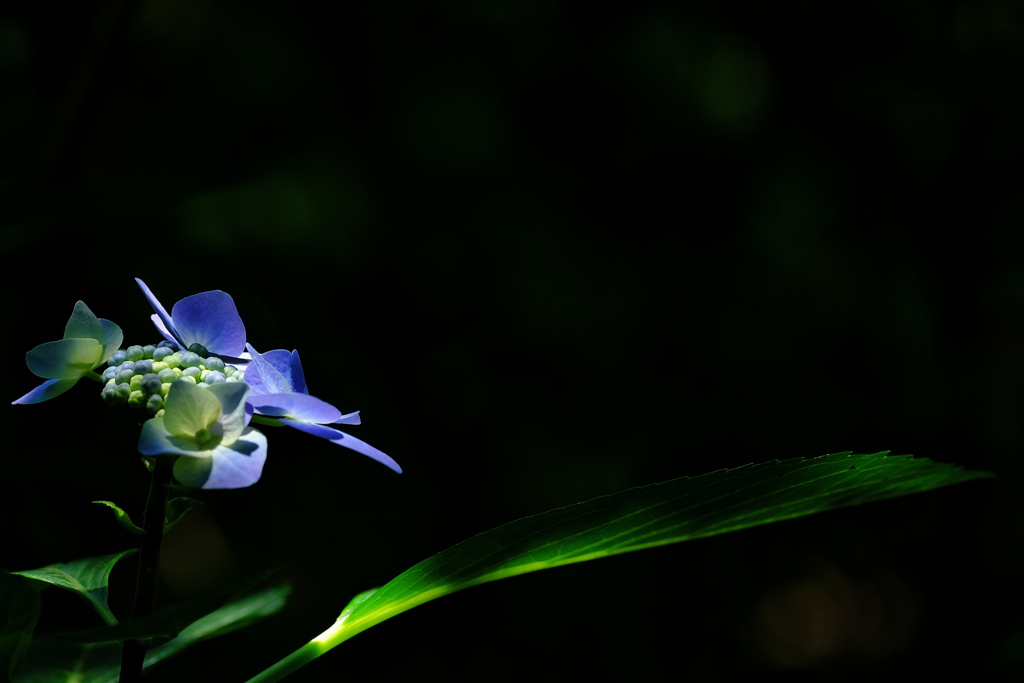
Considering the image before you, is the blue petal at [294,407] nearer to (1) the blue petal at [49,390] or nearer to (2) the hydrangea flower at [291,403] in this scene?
(2) the hydrangea flower at [291,403]

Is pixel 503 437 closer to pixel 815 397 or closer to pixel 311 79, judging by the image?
pixel 815 397

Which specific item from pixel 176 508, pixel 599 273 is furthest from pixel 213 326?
pixel 599 273

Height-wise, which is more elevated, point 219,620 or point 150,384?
point 150,384

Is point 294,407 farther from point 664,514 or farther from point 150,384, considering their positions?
point 664,514

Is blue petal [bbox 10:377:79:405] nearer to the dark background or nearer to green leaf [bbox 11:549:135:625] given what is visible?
green leaf [bbox 11:549:135:625]


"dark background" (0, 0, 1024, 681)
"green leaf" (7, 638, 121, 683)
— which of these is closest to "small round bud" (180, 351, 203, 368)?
"green leaf" (7, 638, 121, 683)

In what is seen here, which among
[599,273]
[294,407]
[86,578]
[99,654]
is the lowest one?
[599,273]
